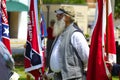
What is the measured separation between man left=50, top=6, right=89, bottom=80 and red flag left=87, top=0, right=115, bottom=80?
133mm

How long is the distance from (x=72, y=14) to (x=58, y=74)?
918 mm

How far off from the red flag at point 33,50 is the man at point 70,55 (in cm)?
233

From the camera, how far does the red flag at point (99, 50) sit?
6824 millimetres

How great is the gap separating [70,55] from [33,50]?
8.87ft

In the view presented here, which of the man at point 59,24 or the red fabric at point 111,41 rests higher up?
the man at point 59,24

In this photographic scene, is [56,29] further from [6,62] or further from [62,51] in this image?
[6,62]

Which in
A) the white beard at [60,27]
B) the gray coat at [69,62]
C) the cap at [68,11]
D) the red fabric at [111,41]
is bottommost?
the gray coat at [69,62]

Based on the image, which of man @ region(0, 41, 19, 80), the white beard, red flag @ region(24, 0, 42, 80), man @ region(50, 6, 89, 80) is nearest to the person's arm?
man @ region(50, 6, 89, 80)

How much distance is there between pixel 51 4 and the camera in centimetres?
4778

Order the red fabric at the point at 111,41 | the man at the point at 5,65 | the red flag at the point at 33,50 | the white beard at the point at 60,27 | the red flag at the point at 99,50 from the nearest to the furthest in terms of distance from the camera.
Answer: the man at the point at 5,65 → the red flag at the point at 99,50 → the red fabric at the point at 111,41 → the white beard at the point at 60,27 → the red flag at the point at 33,50

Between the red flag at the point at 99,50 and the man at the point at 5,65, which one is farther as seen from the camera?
the red flag at the point at 99,50

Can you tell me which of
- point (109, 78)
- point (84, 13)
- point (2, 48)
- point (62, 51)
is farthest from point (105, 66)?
point (84, 13)

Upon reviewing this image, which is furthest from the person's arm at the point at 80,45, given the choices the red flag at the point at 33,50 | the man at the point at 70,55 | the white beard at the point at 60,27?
the red flag at the point at 33,50

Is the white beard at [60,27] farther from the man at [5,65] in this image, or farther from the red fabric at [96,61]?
the man at [5,65]
